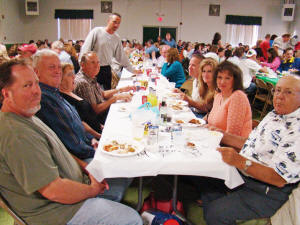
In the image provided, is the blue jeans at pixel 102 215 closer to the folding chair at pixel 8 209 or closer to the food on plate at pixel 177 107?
the folding chair at pixel 8 209

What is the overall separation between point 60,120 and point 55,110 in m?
0.07

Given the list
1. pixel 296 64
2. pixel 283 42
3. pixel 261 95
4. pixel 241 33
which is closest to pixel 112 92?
pixel 261 95

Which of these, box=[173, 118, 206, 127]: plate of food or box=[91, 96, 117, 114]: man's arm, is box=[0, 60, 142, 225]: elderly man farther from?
box=[91, 96, 117, 114]: man's arm

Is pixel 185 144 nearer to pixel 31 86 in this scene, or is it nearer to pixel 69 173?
pixel 69 173

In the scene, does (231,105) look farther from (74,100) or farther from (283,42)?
(283,42)

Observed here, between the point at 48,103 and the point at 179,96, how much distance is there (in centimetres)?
176

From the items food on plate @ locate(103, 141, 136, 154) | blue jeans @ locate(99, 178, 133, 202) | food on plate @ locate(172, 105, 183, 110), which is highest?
food on plate @ locate(172, 105, 183, 110)

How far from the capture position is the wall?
12484 mm

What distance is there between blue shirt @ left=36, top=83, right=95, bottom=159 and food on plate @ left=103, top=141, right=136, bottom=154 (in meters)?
0.26

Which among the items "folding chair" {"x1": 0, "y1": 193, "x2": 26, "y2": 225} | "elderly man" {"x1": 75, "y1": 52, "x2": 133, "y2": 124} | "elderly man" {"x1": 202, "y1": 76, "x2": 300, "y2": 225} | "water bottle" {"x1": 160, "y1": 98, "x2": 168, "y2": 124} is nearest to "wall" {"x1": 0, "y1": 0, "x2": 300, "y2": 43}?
"elderly man" {"x1": 75, "y1": 52, "x2": 133, "y2": 124}

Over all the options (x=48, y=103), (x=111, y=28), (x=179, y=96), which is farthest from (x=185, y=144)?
(x=111, y=28)

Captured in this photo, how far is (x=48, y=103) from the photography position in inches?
61.3

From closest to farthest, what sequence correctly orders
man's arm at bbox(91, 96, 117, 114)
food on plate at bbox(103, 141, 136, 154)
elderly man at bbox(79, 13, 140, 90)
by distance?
food on plate at bbox(103, 141, 136, 154) < man's arm at bbox(91, 96, 117, 114) < elderly man at bbox(79, 13, 140, 90)

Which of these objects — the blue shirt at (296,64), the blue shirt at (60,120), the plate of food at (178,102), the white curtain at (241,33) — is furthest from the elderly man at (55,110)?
the white curtain at (241,33)
